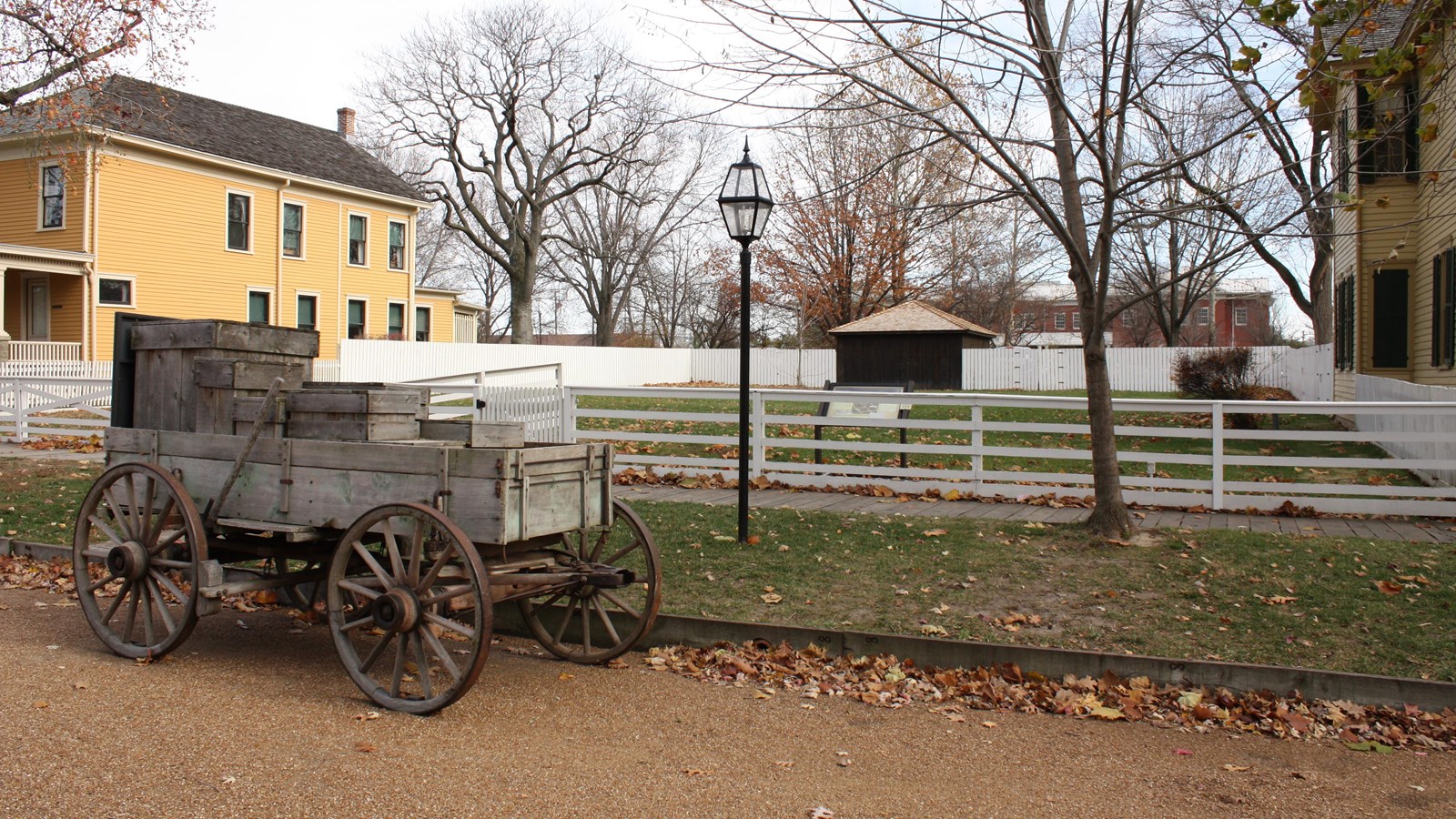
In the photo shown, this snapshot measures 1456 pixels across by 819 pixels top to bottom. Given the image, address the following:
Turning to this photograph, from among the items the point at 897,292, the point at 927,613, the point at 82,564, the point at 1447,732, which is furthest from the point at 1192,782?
the point at 897,292

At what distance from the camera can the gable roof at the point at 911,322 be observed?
129 ft

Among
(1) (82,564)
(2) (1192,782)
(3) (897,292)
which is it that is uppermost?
(3) (897,292)

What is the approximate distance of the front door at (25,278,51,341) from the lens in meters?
28.6

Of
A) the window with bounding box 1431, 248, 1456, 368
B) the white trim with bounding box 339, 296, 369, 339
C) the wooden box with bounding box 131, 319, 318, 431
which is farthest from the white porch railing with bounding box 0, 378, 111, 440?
the window with bounding box 1431, 248, 1456, 368

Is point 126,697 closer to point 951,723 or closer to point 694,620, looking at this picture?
point 694,620

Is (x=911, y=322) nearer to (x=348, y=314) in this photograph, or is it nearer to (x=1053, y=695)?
(x=348, y=314)

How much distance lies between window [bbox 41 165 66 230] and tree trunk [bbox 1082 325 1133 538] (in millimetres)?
28014

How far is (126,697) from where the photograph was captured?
5359 millimetres

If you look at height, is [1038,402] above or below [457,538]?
above

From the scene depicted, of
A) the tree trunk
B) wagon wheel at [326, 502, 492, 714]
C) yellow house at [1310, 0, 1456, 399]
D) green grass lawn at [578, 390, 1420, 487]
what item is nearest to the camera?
wagon wheel at [326, 502, 492, 714]

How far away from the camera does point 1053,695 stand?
5.73 m

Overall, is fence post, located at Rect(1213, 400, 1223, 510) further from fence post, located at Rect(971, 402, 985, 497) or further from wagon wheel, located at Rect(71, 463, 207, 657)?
wagon wheel, located at Rect(71, 463, 207, 657)

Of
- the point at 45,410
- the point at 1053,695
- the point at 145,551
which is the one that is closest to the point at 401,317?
the point at 45,410

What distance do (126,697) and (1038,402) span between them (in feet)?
28.4
